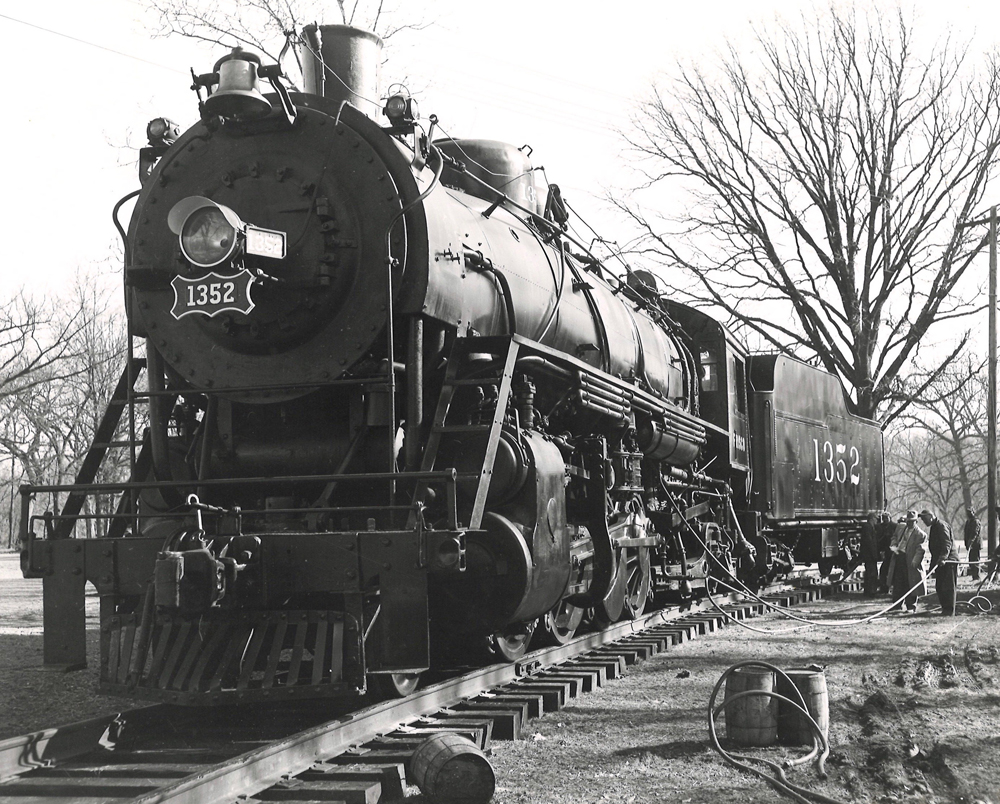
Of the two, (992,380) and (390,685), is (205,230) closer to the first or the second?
(390,685)

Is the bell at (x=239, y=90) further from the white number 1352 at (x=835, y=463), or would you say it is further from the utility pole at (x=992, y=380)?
the utility pole at (x=992, y=380)

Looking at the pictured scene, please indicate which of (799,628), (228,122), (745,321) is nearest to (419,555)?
(228,122)

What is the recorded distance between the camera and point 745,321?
76.7 ft

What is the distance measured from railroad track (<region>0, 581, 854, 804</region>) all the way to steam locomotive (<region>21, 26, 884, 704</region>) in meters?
0.23

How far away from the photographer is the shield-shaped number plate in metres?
5.56

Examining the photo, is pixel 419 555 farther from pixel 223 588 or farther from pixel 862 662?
pixel 862 662

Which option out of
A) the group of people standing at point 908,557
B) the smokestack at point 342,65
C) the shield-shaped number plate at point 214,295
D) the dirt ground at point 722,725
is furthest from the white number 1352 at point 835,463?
the shield-shaped number plate at point 214,295

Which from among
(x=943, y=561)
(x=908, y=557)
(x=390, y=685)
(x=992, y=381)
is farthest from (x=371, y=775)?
(x=992, y=381)

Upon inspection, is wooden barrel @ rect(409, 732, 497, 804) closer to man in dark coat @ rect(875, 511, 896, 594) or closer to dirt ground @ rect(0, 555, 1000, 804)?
dirt ground @ rect(0, 555, 1000, 804)

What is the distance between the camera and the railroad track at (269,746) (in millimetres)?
4047

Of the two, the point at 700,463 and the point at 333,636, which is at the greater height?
the point at 700,463

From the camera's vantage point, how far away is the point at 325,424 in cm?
610

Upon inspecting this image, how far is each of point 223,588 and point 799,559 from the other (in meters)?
12.6

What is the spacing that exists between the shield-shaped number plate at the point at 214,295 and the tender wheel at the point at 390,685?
2112 mm
